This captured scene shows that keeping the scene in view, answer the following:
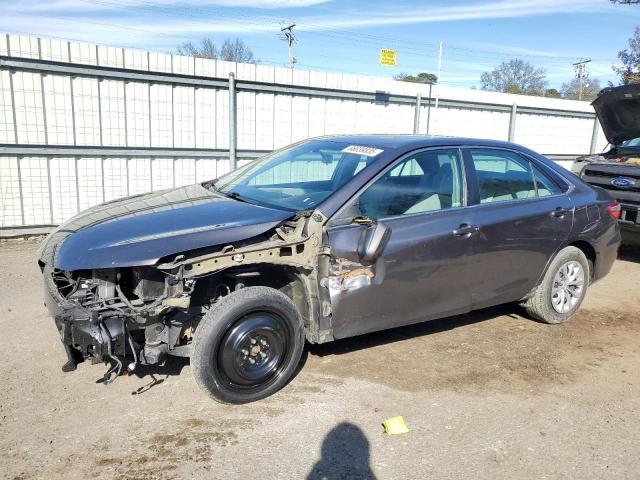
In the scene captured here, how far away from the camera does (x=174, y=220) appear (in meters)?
3.66

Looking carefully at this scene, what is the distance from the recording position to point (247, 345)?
11.9 feet

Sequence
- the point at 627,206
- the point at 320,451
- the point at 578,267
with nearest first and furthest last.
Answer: the point at 320,451 < the point at 578,267 < the point at 627,206

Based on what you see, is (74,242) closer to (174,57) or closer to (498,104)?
(174,57)

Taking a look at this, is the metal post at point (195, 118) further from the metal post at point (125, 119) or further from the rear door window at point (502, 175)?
the rear door window at point (502, 175)

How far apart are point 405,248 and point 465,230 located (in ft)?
2.06

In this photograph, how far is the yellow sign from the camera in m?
11.5

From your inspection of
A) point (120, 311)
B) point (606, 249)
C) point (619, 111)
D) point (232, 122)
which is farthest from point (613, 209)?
point (232, 122)

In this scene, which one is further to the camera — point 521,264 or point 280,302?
point 521,264

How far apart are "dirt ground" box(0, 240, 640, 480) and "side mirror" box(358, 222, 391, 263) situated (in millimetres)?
1010

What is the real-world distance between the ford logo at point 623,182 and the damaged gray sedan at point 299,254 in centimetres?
314

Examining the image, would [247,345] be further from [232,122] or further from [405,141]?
[232,122]

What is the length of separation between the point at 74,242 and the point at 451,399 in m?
2.75

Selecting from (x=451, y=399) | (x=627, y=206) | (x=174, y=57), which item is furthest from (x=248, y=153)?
(x=451, y=399)

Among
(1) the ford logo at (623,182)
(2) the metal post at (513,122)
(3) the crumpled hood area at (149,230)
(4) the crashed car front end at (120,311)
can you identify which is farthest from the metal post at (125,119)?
(2) the metal post at (513,122)
